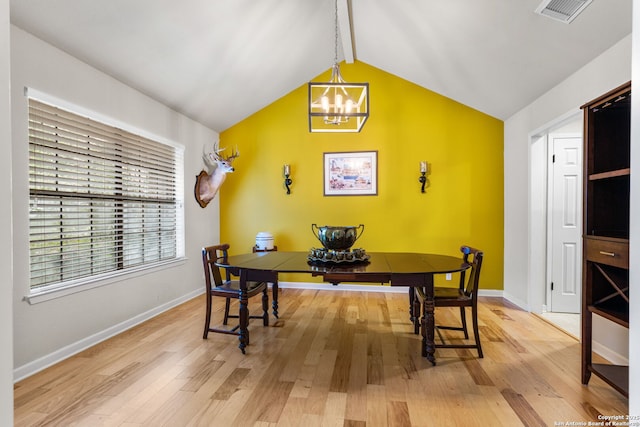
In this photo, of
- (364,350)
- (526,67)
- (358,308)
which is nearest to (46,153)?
(364,350)

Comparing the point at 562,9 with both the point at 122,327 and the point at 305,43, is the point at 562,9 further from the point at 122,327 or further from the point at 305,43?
the point at 122,327

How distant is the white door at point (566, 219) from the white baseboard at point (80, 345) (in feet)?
14.9

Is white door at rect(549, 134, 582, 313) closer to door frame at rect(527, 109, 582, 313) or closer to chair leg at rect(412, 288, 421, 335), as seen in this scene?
door frame at rect(527, 109, 582, 313)

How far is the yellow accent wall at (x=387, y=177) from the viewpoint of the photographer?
14.2 feet

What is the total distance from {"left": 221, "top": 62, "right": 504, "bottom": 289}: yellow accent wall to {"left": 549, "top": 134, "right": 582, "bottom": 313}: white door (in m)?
0.75

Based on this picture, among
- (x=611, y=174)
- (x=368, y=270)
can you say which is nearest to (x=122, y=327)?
(x=368, y=270)

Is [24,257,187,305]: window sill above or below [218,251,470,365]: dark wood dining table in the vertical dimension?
below

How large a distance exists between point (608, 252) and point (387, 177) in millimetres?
2884

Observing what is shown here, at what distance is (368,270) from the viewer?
2197 mm

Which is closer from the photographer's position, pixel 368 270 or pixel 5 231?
pixel 5 231

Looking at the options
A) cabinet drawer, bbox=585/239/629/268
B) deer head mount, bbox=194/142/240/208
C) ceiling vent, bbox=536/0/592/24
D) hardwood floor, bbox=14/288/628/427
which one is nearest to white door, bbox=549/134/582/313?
hardwood floor, bbox=14/288/628/427

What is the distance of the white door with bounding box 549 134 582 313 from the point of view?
3516 millimetres

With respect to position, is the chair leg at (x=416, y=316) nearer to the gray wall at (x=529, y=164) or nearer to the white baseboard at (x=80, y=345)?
the gray wall at (x=529, y=164)

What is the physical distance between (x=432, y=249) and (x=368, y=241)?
91cm
